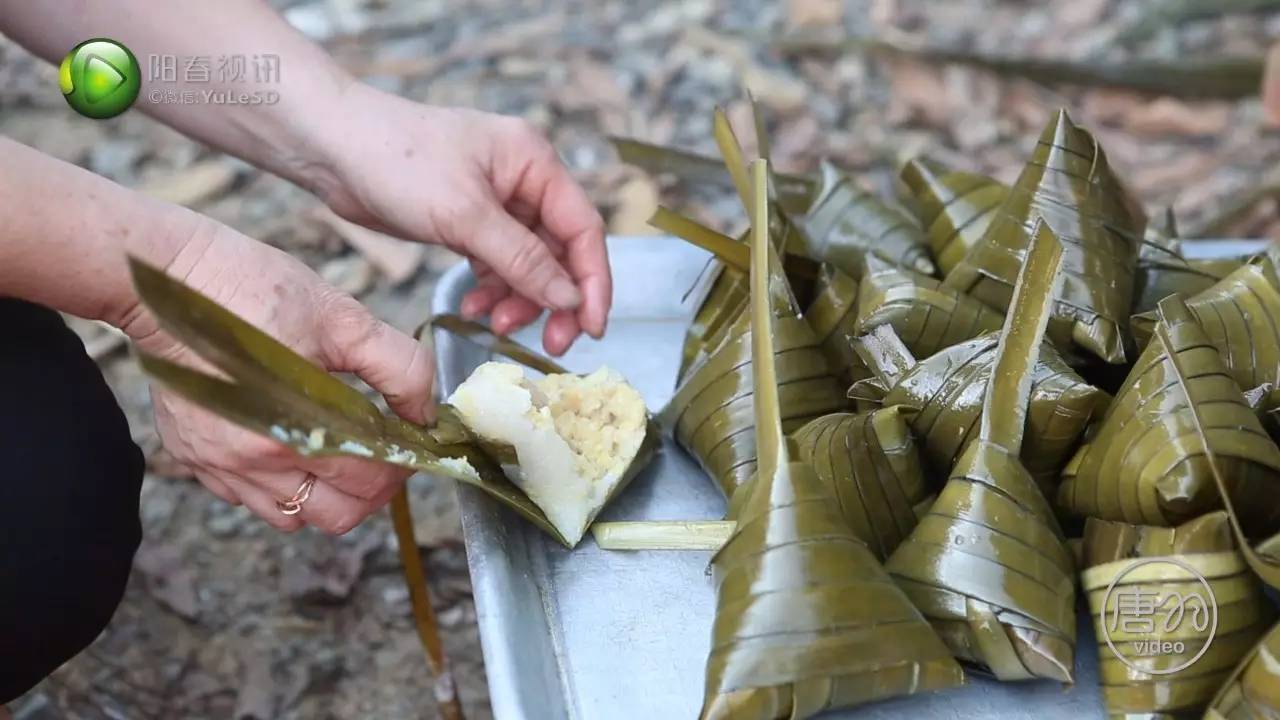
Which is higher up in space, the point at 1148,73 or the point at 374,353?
the point at 1148,73

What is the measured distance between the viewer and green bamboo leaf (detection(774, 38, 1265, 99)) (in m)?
2.93

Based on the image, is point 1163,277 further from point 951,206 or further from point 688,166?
point 688,166

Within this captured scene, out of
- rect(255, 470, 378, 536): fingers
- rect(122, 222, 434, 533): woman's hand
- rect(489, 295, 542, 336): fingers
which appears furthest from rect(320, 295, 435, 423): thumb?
rect(489, 295, 542, 336): fingers

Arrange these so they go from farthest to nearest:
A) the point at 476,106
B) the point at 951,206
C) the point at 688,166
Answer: the point at 476,106, the point at 688,166, the point at 951,206

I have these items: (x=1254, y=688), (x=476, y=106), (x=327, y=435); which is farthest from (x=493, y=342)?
(x=476, y=106)

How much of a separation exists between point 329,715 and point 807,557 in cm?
117

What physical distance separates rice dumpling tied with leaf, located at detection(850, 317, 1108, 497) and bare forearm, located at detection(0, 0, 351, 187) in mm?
788

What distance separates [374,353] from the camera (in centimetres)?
110

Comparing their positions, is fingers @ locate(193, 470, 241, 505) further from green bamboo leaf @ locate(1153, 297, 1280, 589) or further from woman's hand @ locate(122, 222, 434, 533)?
green bamboo leaf @ locate(1153, 297, 1280, 589)

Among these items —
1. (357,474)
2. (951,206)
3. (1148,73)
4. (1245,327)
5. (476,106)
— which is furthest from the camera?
(476,106)

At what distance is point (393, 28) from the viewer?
3.54 m

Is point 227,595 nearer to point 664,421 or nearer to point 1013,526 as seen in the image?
point 664,421

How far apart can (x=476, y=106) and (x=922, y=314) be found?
2.14m

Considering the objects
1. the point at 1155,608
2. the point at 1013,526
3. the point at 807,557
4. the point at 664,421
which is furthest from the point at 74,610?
the point at 1155,608
